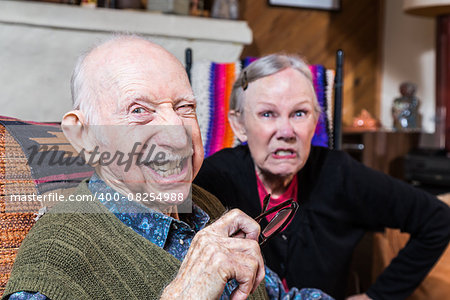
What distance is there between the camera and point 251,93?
1409 mm

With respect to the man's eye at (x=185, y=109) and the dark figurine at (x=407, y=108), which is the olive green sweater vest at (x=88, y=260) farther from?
the dark figurine at (x=407, y=108)

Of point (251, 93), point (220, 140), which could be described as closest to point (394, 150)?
point (220, 140)

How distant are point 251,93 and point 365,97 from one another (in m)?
2.58

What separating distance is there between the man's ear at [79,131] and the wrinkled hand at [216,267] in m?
0.25

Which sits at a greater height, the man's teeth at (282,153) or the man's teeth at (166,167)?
the man's teeth at (166,167)

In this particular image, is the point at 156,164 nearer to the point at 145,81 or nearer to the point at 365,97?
the point at 145,81

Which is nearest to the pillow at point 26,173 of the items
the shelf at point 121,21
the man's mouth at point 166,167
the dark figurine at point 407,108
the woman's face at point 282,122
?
the man's mouth at point 166,167

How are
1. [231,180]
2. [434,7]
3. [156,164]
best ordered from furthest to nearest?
[434,7] < [231,180] < [156,164]

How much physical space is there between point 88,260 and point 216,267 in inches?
7.0

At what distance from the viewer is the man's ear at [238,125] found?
147cm

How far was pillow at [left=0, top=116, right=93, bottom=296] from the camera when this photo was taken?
0.83m

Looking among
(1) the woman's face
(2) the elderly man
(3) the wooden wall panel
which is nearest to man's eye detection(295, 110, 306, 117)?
(1) the woman's face

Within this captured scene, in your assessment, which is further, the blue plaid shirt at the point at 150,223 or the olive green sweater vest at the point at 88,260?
the blue plaid shirt at the point at 150,223

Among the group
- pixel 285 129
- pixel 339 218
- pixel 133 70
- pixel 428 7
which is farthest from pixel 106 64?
pixel 428 7
